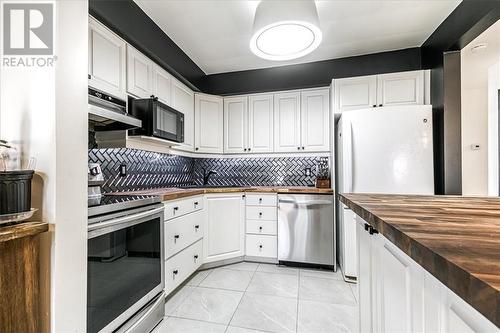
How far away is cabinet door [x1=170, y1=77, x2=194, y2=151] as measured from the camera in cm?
265

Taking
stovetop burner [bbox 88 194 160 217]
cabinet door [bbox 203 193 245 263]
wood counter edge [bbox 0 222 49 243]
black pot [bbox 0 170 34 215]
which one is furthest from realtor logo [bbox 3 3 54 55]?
cabinet door [bbox 203 193 245 263]

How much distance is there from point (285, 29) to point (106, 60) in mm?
1346

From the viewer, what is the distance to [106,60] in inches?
69.5

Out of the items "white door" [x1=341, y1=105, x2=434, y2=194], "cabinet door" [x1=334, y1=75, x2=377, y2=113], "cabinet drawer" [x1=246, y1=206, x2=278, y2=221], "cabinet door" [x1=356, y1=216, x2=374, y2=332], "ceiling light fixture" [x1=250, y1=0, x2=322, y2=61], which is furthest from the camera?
"cabinet drawer" [x1=246, y1=206, x2=278, y2=221]

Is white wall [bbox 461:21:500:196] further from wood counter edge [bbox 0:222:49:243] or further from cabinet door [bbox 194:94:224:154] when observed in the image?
wood counter edge [bbox 0:222:49:243]

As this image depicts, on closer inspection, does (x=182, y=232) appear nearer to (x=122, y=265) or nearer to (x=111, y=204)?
(x=122, y=265)

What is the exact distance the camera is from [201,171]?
11.8ft

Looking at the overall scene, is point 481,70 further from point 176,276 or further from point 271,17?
point 176,276

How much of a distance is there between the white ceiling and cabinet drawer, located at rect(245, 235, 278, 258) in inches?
87.4

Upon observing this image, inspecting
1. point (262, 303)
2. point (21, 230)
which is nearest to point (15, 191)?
point (21, 230)

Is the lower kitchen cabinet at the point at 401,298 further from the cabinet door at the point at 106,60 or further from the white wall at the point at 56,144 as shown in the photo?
the cabinet door at the point at 106,60

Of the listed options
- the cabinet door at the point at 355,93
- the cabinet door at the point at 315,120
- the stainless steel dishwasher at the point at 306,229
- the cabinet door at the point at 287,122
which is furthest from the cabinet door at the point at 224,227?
the cabinet door at the point at 355,93

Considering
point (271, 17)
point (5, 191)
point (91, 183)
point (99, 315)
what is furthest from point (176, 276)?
point (271, 17)

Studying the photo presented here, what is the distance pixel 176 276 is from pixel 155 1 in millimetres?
2347
